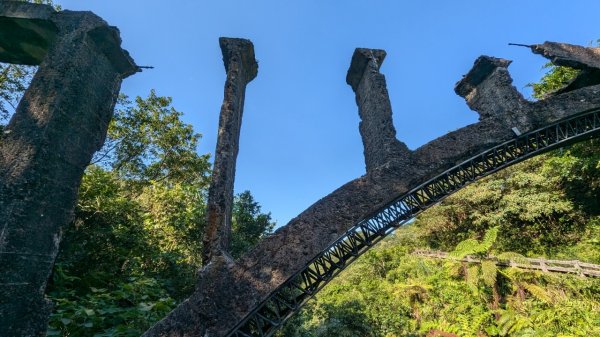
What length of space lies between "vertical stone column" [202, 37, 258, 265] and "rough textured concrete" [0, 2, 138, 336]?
1.61 m

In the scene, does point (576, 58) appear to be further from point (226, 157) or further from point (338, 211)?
point (226, 157)

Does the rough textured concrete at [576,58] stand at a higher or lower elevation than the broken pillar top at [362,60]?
lower

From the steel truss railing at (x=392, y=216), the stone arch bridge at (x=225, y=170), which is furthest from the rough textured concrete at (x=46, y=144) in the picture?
the steel truss railing at (x=392, y=216)

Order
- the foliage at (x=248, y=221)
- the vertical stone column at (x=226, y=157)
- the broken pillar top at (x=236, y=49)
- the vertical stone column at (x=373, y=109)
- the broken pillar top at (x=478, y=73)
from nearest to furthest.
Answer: the vertical stone column at (x=226, y=157) < the vertical stone column at (x=373, y=109) < the broken pillar top at (x=236, y=49) < the broken pillar top at (x=478, y=73) < the foliage at (x=248, y=221)

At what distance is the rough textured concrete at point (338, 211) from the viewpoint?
327 centimetres

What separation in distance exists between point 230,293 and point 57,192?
2.34 m

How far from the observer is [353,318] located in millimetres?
9906

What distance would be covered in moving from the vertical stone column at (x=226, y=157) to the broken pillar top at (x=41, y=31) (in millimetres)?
1565

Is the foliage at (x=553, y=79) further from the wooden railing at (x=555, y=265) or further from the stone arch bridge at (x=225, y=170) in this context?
the stone arch bridge at (x=225, y=170)

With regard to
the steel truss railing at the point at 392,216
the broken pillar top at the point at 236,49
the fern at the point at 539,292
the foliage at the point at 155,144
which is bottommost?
the fern at the point at 539,292

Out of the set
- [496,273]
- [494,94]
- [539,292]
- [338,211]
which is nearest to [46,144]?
[338,211]

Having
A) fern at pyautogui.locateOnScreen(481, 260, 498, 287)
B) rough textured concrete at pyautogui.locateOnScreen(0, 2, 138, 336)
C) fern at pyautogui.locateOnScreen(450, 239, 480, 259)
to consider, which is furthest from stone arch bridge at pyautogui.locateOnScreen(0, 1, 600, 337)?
fern at pyautogui.locateOnScreen(450, 239, 480, 259)

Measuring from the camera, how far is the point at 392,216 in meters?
4.56

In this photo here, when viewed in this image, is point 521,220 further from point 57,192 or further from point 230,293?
point 57,192
